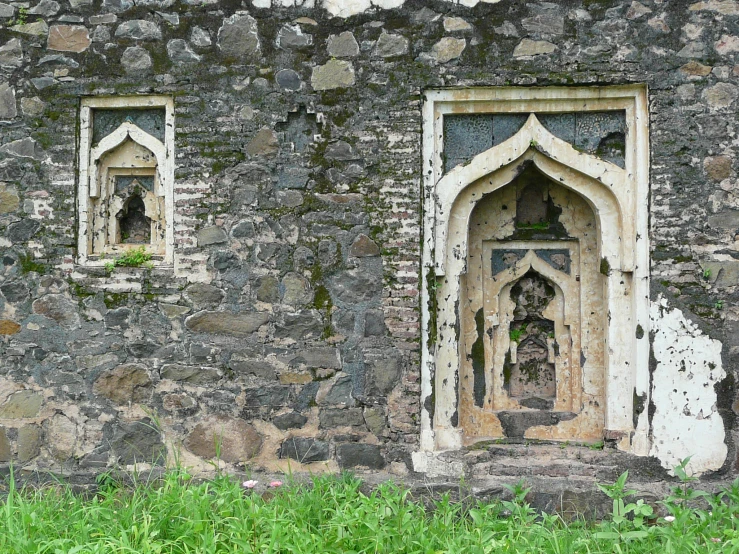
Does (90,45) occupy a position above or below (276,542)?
above

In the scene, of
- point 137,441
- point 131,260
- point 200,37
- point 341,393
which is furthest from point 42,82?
point 341,393

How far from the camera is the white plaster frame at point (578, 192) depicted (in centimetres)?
411

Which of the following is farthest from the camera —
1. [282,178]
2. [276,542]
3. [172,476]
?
[282,178]

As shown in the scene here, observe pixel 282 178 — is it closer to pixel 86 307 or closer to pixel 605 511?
pixel 86 307

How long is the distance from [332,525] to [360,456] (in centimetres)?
83

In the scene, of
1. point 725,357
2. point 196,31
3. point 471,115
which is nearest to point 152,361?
point 196,31

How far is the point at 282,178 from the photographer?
4266 mm

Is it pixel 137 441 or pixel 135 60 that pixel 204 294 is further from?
pixel 135 60

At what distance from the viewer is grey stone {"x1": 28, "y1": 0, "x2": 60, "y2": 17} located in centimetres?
438

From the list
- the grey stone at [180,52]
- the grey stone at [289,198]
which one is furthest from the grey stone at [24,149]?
the grey stone at [289,198]

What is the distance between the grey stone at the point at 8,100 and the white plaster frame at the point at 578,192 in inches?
102

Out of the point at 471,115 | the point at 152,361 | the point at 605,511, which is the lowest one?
the point at 605,511

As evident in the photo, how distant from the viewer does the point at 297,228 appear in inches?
168

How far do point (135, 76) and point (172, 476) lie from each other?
244 centimetres
